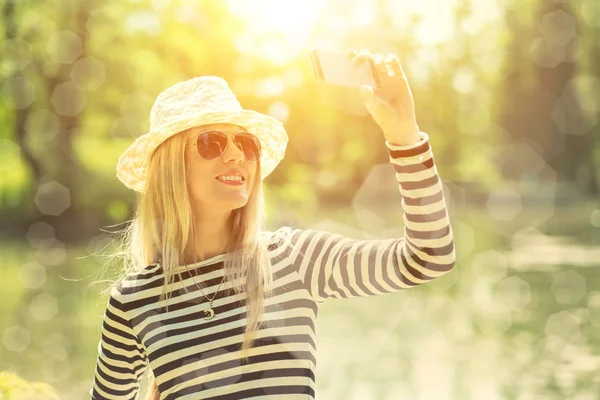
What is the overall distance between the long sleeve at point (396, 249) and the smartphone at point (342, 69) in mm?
99

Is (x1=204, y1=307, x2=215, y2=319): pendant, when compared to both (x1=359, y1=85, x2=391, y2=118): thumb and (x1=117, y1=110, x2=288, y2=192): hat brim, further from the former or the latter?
(x1=359, y1=85, x2=391, y2=118): thumb

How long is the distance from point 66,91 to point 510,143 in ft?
46.7

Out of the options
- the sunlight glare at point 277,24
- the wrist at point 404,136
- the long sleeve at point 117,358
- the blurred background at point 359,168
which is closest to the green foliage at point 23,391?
the blurred background at point 359,168

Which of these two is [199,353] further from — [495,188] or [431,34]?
[495,188]

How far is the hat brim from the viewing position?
156 cm

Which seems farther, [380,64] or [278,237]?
[278,237]

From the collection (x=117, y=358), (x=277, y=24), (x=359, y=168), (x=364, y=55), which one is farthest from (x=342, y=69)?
(x=359, y=168)

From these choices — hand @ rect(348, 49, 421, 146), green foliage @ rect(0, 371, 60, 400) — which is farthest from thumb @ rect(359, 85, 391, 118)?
green foliage @ rect(0, 371, 60, 400)

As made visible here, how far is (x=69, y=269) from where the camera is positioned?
969cm

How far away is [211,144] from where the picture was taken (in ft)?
5.01

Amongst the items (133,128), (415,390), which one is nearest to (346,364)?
(415,390)

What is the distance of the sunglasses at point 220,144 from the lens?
4.99 ft

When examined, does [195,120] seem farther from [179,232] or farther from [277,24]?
[277,24]

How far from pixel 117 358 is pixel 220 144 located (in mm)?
401
